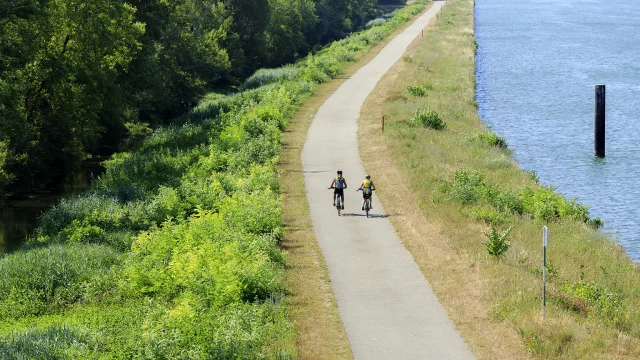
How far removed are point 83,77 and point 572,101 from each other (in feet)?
99.3

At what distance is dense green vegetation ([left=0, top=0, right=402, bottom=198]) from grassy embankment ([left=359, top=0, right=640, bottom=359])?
14083 mm

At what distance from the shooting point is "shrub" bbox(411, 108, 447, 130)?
138 feet

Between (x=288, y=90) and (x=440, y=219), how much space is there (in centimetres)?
3032

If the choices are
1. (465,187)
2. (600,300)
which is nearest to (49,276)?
(465,187)

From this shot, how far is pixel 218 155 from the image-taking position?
36.0 m

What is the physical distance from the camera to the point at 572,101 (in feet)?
179

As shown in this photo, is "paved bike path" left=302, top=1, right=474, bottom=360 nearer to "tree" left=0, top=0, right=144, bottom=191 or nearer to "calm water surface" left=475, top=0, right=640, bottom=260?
"calm water surface" left=475, top=0, right=640, bottom=260

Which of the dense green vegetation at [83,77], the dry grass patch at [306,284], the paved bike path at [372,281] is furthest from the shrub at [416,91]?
the dry grass patch at [306,284]

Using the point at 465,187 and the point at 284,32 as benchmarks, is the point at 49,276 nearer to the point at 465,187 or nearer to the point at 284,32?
the point at 465,187

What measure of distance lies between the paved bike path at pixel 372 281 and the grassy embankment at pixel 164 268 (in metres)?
0.82

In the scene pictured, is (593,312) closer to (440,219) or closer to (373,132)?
(440,219)

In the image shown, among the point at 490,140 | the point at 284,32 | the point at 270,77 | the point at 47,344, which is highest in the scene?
the point at 284,32

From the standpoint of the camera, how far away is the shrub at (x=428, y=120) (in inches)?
1656

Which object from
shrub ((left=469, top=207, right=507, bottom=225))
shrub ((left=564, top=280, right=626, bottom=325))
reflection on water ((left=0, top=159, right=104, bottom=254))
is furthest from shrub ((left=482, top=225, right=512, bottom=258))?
reflection on water ((left=0, top=159, right=104, bottom=254))
